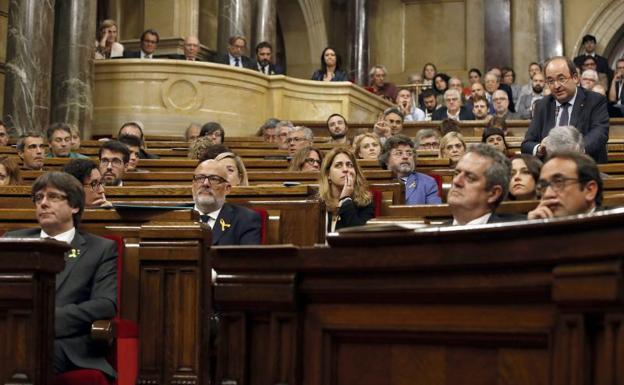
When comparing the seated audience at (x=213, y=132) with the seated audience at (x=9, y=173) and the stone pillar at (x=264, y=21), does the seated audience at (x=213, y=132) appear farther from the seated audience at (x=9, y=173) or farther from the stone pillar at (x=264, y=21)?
the stone pillar at (x=264, y=21)

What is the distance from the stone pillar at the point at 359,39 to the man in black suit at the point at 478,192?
44.3 feet

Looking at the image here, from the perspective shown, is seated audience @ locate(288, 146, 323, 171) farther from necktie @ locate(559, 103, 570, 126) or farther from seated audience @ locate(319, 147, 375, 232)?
necktie @ locate(559, 103, 570, 126)

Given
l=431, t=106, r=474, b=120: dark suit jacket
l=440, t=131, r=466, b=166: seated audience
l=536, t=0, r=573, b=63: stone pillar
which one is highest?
l=536, t=0, r=573, b=63: stone pillar

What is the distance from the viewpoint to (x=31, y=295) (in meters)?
2.73

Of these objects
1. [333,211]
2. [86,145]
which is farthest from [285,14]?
[333,211]

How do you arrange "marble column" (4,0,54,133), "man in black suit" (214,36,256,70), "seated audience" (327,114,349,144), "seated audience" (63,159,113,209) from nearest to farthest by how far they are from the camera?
"seated audience" (63,159,113,209) → "seated audience" (327,114,349,144) → "marble column" (4,0,54,133) → "man in black suit" (214,36,256,70)

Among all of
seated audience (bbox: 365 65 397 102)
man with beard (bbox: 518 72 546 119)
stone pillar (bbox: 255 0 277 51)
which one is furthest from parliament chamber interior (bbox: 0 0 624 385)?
stone pillar (bbox: 255 0 277 51)

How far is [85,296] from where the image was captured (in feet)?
11.6

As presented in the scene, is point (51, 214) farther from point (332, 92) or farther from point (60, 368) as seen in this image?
point (332, 92)

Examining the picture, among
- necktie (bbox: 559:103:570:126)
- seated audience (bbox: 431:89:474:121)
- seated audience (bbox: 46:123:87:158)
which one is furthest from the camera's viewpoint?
seated audience (bbox: 431:89:474:121)

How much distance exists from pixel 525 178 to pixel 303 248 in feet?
7.21

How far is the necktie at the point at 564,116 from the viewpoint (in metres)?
5.55

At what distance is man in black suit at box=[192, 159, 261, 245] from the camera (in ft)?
14.1


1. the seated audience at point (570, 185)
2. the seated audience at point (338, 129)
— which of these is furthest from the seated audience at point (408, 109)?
the seated audience at point (570, 185)
